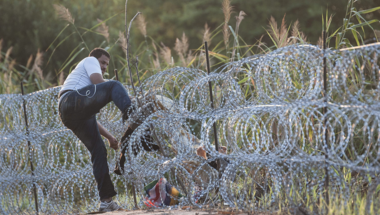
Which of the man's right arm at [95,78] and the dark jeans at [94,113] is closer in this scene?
the dark jeans at [94,113]

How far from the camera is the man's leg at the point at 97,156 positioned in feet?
16.1

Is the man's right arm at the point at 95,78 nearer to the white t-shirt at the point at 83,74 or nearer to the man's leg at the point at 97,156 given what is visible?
the white t-shirt at the point at 83,74

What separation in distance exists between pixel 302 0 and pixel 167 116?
13.2 m

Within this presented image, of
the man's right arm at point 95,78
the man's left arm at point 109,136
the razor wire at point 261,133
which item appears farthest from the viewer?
the man's left arm at point 109,136

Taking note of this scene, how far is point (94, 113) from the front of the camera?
4793 mm

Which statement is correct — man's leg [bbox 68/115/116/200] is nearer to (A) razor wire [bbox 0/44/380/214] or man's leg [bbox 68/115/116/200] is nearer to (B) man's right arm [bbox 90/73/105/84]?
(A) razor wire [bbox 0/44/380/214]

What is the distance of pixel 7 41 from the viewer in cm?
1299

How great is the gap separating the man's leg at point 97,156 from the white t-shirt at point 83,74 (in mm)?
403

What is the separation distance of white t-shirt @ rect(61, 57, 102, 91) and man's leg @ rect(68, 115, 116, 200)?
0.40 m

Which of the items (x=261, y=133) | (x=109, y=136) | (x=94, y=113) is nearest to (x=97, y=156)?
(x=109, y=136)

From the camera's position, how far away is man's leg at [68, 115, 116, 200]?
4.90 m

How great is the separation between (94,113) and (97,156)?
19.3 inches

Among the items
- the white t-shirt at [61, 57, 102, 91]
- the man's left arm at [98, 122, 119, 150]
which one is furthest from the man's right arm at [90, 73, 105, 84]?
the man's left arm at [98, 122, 119, 150]

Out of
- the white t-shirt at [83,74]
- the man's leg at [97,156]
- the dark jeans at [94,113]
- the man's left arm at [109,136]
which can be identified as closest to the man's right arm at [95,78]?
the white t-shirt at [83,74]
